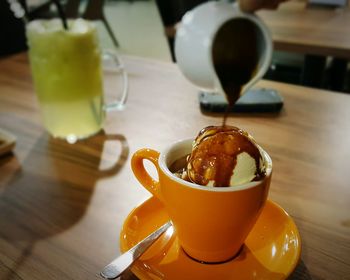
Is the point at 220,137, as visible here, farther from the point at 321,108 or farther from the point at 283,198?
the point at 321,108

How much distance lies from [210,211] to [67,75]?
360mm

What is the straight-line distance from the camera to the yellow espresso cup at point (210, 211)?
354 mm

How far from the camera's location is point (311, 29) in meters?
1.33

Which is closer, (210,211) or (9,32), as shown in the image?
(210,211)

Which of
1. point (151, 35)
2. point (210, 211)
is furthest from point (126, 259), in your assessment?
point (151, 35)

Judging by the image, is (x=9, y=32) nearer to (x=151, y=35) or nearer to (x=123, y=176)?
(x=123, y=176)

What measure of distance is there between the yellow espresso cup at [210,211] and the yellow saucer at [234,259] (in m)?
0.01

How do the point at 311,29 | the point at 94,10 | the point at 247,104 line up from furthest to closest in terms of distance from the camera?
the point at 94,10 → the point at 311,29 → the point at 247,104

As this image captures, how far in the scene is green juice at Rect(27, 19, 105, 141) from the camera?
1.92ft

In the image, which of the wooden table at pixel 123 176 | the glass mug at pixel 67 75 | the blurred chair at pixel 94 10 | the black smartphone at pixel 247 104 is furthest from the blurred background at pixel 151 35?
the black smartphone at pixel 247 104

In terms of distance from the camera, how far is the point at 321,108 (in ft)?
2.49

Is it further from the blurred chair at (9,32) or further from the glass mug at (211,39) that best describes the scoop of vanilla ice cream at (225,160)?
the blurred chair at (9,32)

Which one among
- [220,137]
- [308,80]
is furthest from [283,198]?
[308,80]

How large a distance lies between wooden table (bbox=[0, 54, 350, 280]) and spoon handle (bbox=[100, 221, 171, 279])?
0.04m
